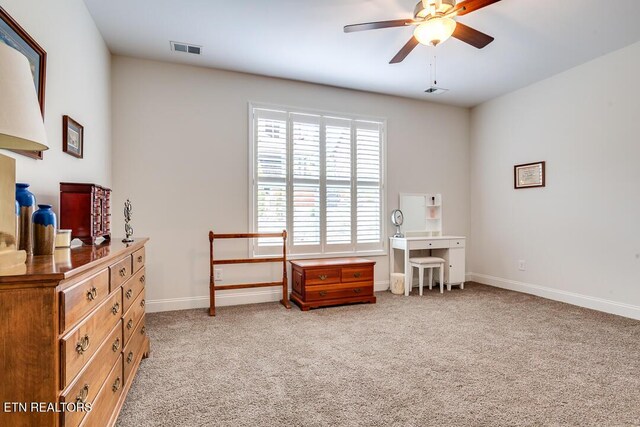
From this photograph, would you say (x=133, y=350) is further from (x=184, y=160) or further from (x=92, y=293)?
(x=184, y=160)

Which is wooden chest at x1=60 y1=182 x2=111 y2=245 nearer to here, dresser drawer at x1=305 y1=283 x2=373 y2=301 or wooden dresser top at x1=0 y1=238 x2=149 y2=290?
wooden dresser top at x1=0 y1=238 x2=149 y2=290

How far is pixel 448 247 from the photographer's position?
15.8 ft

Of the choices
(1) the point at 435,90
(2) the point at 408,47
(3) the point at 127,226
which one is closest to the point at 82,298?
(3) the point at 127,226

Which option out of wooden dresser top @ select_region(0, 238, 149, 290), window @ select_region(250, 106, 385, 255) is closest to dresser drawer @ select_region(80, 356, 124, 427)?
wooden dresser top @ select_region(0, 238, 149, 290)

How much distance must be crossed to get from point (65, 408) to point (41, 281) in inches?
16.8

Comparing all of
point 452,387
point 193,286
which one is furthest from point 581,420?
point 193,286

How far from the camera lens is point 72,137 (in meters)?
2.44

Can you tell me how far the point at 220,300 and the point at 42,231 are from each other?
2665mm

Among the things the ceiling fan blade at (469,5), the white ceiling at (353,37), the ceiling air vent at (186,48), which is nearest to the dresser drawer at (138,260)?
the white ceiling at (353,37)

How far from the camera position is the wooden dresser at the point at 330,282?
386 cm

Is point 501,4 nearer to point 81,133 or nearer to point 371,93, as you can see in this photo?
point 371,93

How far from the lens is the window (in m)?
4.18

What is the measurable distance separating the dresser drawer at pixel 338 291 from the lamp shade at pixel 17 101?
3.08 m

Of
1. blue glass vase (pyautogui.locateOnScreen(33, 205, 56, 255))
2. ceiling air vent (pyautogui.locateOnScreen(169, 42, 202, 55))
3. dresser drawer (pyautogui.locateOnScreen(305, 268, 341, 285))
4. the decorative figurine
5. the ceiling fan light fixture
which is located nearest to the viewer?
blue glass vase (pyautogui.locateOnScreen(33, 205, 56, 255))
